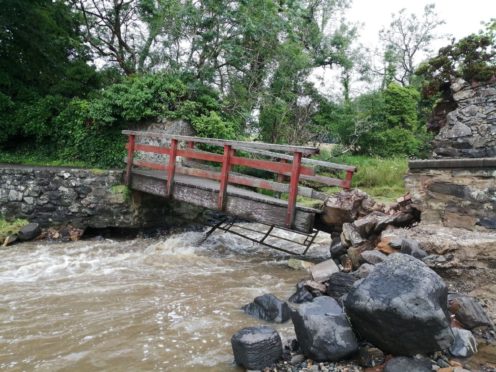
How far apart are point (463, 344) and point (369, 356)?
76cm

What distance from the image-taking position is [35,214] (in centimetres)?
875

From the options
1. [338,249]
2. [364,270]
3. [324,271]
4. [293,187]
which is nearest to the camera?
[364,270]

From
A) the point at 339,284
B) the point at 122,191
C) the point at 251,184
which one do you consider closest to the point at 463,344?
the point at 339,284

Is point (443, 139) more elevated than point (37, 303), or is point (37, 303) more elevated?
point (443, 139)

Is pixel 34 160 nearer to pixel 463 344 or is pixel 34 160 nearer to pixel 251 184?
pixel 251 184

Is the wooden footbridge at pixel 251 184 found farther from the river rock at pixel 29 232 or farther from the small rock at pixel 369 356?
the small rock at pixel 369 356

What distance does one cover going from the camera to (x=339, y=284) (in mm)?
4613

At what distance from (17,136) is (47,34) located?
3.61 metres

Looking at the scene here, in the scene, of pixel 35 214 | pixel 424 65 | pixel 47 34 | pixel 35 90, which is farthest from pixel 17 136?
pixel 424 65

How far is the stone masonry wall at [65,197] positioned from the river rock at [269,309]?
5336 millimetres

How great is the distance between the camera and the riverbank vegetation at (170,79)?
10961mm

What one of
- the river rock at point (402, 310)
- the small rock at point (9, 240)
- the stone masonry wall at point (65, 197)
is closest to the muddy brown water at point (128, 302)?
the small rock at point (9, 240)

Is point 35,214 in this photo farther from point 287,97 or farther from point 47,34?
point 287,97

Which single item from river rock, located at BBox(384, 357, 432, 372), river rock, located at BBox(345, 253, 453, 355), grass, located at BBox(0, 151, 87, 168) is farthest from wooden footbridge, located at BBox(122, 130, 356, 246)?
river rock, located at BBox(384, 357, 432, 372)
